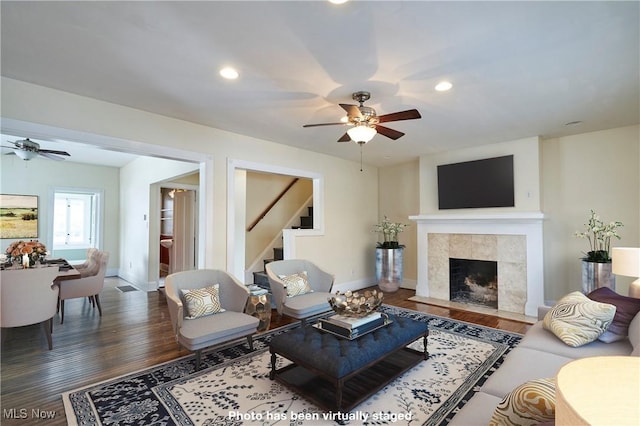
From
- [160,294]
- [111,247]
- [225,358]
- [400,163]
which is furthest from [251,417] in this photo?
[111,247]

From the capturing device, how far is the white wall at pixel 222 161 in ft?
9.93

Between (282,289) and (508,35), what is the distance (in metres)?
3.35

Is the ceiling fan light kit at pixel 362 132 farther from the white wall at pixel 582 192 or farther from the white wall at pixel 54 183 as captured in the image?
the white wall at pixel 54 183

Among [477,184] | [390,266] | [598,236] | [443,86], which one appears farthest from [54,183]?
[598,236]

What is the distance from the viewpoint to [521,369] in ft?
6.62

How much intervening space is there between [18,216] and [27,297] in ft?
16.4

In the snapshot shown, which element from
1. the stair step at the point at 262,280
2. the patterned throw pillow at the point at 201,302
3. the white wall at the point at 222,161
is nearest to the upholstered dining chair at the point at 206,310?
the patterned throw pillow at the point at 201,302

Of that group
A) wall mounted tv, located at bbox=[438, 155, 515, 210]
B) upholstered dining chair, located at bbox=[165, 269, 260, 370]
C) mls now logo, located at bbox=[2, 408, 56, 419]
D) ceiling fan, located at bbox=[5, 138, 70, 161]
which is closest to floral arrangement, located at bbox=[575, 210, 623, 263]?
wall mounted tv, located at bbox=[438, 155, 515, 210]

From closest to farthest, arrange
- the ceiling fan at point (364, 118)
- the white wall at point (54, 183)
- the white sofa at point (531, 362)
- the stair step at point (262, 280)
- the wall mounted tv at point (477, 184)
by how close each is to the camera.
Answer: the white sofa at point (531, 362) → the ceiling fan at point (364, 118) → the wall mounted tv at point (477, 184) → the stair step at point (262, 280) → the white wall at point (54, 183)

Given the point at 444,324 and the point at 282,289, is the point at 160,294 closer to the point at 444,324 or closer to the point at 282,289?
the point at 282,289

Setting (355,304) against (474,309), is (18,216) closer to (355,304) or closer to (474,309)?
(355,304)

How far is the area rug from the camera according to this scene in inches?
85.7

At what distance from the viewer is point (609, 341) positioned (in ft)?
7.77

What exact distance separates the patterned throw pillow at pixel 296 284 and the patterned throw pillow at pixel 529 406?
9.68ft
